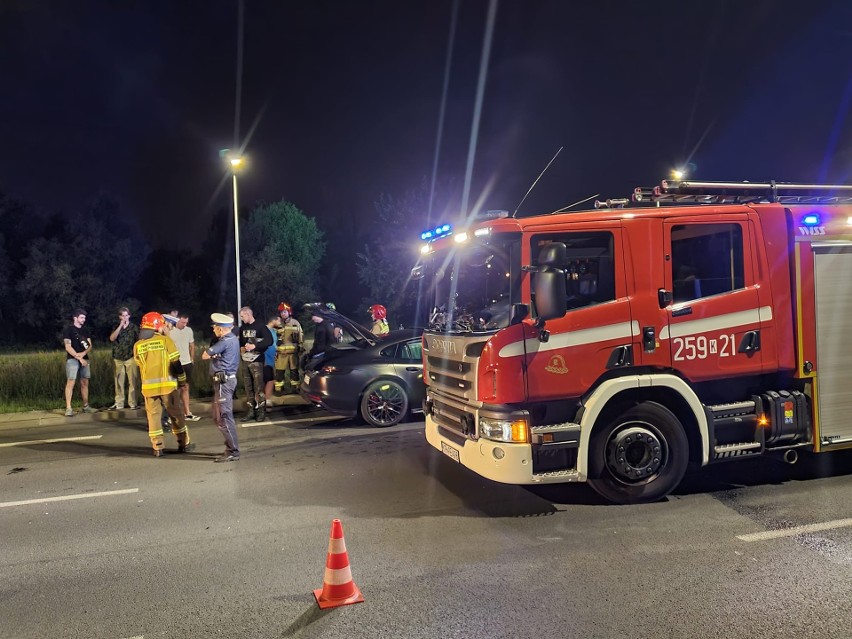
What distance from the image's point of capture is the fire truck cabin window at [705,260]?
5348mm

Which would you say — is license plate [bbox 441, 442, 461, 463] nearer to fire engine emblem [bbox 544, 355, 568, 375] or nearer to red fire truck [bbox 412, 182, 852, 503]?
red fire truck [bbox 412, 182, 852, 503]

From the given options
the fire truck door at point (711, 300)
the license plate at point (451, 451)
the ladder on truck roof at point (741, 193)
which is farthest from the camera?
the ladder on truck roof at point (741, 193)

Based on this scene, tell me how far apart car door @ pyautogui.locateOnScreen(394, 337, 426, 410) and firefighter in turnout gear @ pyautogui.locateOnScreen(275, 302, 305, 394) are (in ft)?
11.4

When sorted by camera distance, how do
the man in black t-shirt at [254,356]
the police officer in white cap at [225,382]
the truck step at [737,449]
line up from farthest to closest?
the man in black t-shirt at [254,356] < the police officer in white cap at [225,382] < the truck step at [737,449]

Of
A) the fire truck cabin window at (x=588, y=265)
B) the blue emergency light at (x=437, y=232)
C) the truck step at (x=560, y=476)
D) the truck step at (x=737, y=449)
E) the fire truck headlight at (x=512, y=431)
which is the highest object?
the blue emergency light at (x=437, y=232)

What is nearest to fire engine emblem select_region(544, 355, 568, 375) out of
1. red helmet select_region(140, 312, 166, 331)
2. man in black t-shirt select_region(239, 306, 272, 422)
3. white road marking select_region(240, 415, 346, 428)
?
red helmet select_region(140, 312, 166, 331)

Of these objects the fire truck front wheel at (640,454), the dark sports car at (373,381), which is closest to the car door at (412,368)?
the dark sports car at (373,381)

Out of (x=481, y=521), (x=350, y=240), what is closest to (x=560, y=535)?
(x=481, y=521)

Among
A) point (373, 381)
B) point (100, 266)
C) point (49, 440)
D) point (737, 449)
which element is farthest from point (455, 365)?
point (100, 266)

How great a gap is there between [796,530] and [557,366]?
2.14m

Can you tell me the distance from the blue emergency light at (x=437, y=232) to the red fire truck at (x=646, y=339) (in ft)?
0.75

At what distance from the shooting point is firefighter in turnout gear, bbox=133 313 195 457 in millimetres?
7641

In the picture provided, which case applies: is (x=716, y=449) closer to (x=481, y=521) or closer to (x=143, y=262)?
(x=481, y=521)

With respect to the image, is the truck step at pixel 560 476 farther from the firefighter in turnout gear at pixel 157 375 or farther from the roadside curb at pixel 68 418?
the roadside curb at pixel 68 418
